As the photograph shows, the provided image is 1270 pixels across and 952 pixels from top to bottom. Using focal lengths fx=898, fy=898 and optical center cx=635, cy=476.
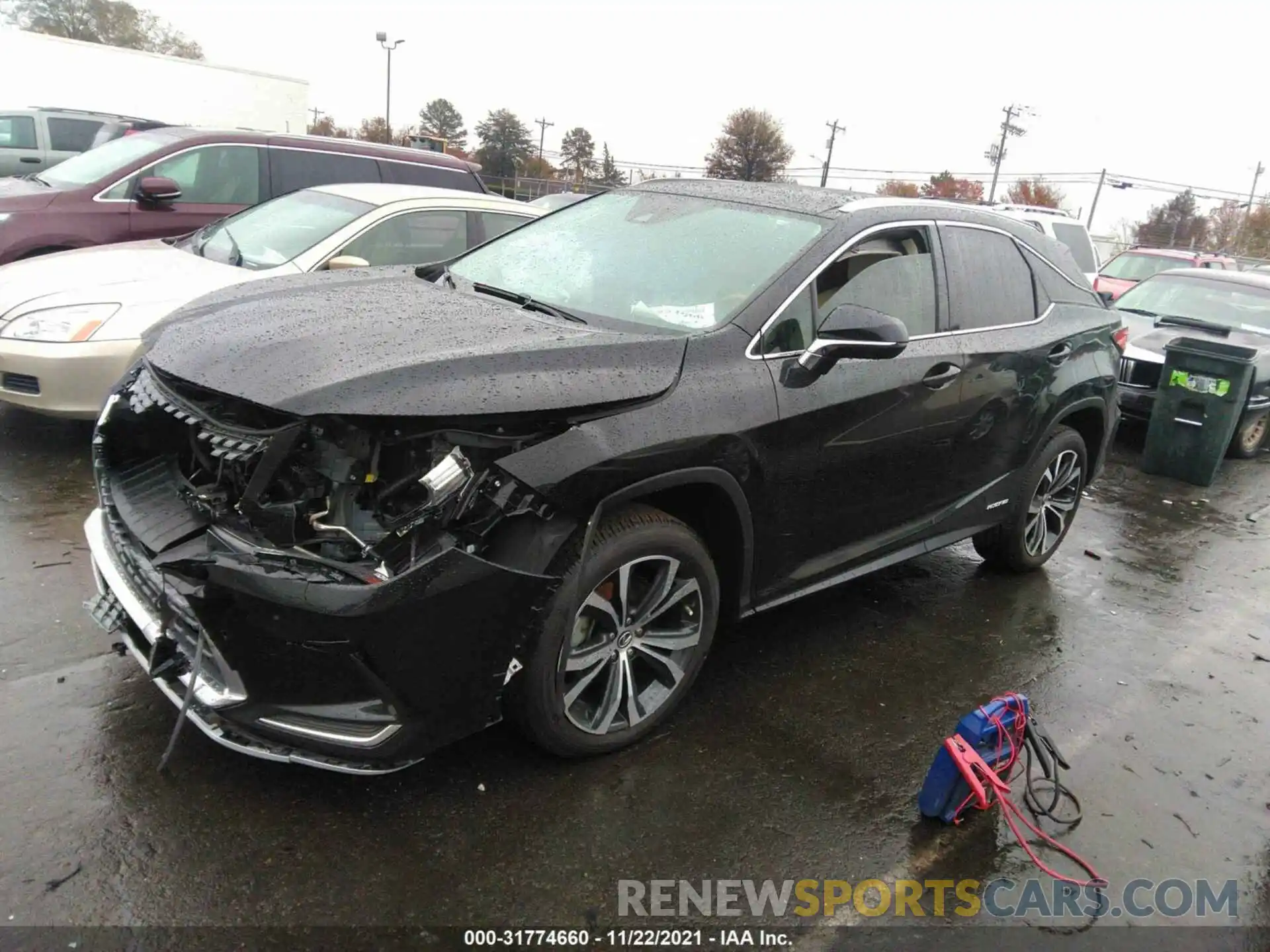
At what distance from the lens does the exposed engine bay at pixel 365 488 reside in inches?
96.2

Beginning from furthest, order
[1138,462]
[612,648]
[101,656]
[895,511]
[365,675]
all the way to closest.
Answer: [1138,462] < [895,511] < [101,656] < [612,648] < [365,675]

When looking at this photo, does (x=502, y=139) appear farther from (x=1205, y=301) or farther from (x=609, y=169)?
(x=1205, y=301)

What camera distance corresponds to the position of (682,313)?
10.8ft

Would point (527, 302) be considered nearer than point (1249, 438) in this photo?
Yes

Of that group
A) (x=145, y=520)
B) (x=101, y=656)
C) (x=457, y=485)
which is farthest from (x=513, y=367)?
(x=101, y=656)

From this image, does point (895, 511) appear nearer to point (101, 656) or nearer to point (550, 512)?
point (550, 512)

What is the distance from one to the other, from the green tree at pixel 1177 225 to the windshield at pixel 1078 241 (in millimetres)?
55399

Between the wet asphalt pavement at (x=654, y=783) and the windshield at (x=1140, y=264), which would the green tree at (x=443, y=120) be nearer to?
the windshield at (x=1140, y=264)

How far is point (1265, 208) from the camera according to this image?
62.2 meters

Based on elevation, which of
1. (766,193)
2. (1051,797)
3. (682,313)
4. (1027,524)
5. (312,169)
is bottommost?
(1051,797)

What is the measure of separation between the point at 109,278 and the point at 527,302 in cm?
307

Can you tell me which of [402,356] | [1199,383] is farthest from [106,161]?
[1199,383]

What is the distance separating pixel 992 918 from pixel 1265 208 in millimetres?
75861

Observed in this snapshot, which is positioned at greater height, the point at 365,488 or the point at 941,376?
the point at 941,376
